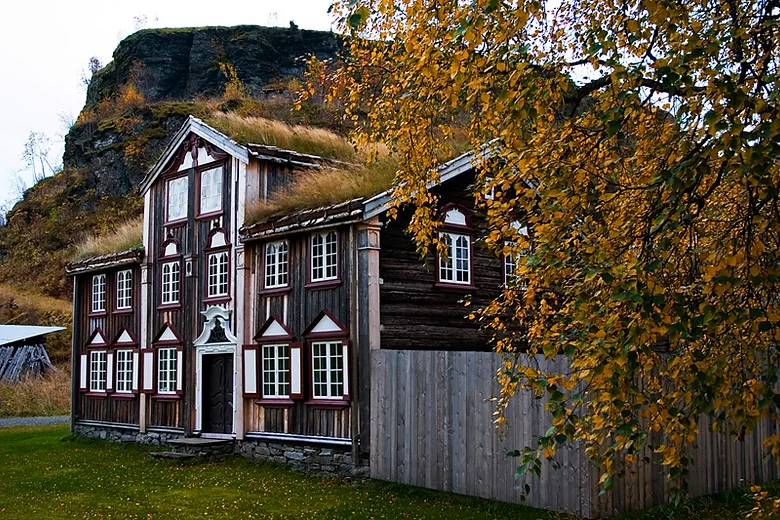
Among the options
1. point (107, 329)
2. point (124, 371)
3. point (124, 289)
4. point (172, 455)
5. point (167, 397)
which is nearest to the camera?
point (172, 455)

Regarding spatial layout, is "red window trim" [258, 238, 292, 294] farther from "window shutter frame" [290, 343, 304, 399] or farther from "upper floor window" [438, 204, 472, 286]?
"upper floor window" [438, 204, 472, 286]

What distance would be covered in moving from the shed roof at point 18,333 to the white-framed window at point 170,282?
54.8ft

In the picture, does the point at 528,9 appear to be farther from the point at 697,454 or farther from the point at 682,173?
the point at 697,454

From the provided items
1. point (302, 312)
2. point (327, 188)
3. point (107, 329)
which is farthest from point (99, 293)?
point (327, 188)

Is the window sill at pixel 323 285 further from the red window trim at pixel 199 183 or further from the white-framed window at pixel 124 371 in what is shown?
the white-framed window at pixel 124 371

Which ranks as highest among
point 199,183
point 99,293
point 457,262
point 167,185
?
point 167,185

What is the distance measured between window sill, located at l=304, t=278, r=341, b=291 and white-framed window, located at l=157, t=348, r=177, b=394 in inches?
212

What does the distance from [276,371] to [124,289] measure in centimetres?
699

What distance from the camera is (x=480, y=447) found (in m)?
11.7

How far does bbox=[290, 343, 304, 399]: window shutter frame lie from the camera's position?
49.8ft

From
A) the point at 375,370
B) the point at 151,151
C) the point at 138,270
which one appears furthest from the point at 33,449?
the point at 151,151

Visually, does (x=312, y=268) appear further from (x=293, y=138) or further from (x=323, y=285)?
(x=293, y=138)

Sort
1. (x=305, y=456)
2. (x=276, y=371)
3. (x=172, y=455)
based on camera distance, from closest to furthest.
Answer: (x=305, y=456) → (x=276, y=371) → (x=172, y=455)

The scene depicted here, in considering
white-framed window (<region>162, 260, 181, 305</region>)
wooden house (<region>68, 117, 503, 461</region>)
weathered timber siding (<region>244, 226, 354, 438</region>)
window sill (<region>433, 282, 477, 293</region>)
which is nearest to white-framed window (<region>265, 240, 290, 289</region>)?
wooden house (<region>68, 117, 503, 461</region>)
